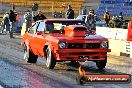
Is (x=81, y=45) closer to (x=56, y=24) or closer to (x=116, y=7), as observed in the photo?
(x=56, y=24)

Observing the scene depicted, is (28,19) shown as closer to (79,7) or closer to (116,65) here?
(116,65)

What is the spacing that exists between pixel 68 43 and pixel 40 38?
4.76 ft

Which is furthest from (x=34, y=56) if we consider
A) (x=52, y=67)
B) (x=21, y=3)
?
(x=21, y=3)

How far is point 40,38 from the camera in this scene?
12.8 m

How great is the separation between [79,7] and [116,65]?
39.5 meters

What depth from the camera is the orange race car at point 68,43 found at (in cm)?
1164

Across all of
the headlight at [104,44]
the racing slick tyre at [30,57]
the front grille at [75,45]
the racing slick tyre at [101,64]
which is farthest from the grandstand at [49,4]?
the front grille at [75,45]

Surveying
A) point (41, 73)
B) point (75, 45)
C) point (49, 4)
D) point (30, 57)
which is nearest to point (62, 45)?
point (75, 45)

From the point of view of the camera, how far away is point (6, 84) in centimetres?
959

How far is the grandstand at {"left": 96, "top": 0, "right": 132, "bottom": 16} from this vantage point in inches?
1906

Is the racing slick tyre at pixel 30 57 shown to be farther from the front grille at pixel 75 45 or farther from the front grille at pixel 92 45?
the front grille at pixel 92 45

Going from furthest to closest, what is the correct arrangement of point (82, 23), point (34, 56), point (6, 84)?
point (34, 56), point (82, 23), point (6, 84)

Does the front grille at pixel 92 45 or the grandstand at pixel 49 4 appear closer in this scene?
the front grille at pixel 92 45

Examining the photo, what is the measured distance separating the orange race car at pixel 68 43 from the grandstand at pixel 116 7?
3566 centimetres
